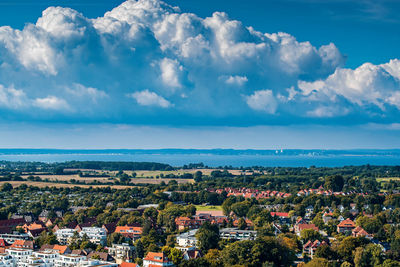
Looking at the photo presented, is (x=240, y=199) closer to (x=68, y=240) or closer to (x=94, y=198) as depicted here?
(x=94, y=198)

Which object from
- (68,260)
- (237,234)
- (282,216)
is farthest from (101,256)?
(282,216)

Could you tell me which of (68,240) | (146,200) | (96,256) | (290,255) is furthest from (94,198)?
(290,255)

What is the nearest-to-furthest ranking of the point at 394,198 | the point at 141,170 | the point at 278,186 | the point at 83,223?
the point at 83,223 → the point at 394,198 → the point at 278,186 → the point at 141,170

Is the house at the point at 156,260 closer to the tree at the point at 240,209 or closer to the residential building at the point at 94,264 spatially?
the residential building at the point at 94,264

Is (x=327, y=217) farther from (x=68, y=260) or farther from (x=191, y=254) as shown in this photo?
(x=68, y=260)

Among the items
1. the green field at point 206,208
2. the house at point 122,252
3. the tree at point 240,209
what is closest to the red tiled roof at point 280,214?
the tree at point 240,209
